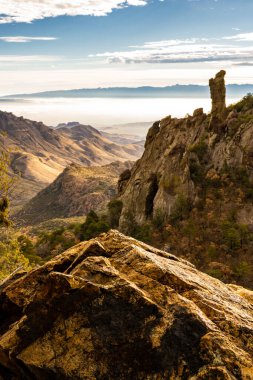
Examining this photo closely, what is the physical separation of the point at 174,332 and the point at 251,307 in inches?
245

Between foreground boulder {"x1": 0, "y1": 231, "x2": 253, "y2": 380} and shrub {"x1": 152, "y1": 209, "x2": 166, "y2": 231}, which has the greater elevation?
foreground boulder {"x1": 0, "y1": 231, "x2": 253, "y2": 380}

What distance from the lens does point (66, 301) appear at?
15.0 meters

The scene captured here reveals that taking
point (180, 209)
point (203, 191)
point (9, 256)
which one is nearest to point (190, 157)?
point (203, 191)

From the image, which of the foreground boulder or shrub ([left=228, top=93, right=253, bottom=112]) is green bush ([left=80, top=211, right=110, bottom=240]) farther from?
the foreground boulder

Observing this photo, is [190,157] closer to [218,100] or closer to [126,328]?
[218,100]

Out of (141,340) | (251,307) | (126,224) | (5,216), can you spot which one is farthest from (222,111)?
(141,340)

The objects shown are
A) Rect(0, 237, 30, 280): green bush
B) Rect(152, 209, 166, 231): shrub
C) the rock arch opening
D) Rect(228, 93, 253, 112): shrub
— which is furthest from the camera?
the rock arch opening

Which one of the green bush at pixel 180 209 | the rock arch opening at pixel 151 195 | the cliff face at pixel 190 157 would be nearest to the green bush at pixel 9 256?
the green bush at pixel 180 209

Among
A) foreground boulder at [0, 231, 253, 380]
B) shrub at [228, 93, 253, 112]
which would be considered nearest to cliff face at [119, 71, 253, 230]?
shrub at [228, 93, 253, 112]

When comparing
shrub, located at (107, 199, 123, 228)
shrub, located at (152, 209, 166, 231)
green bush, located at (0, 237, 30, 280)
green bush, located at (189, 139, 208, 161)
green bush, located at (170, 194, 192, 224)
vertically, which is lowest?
shrub, located at (107, 199, 123, 228)

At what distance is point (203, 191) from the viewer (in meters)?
79.2

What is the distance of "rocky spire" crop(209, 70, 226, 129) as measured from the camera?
87.8 meters

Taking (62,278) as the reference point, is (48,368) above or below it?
below

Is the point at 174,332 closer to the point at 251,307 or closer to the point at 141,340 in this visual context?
the point at 141,340
